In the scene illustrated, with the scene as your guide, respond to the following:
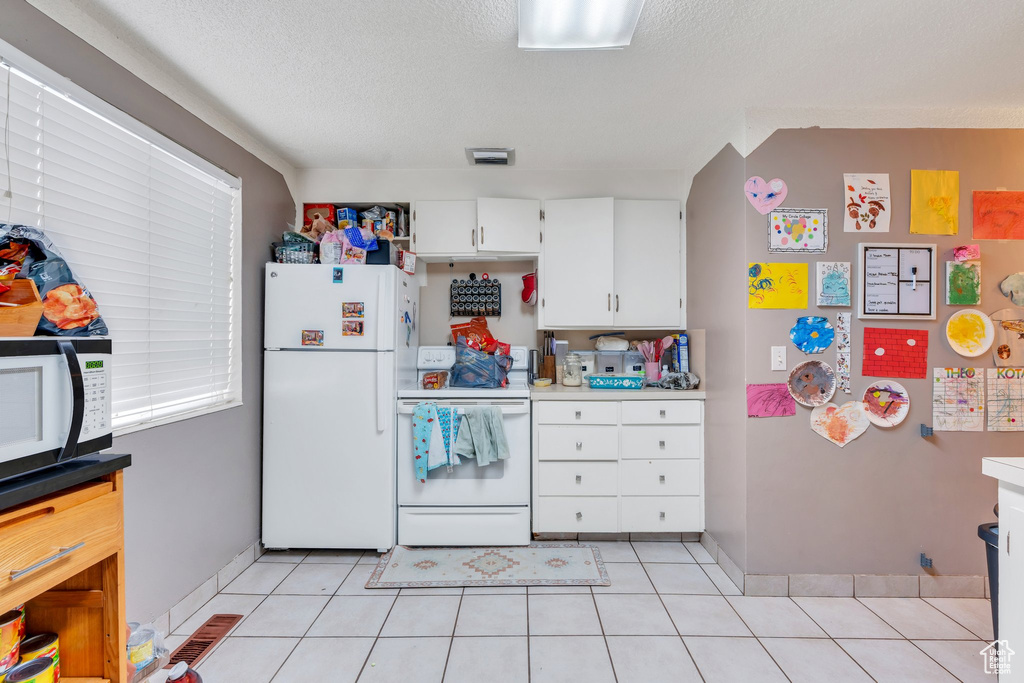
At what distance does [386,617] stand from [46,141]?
2170 millimetres

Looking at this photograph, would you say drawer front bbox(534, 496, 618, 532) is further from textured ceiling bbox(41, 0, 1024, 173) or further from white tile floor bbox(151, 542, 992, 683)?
textured ceiling bbox(41, 0, 1024, 173)

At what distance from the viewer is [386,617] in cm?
210

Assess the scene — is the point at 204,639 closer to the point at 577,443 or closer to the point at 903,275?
the point at 577,443

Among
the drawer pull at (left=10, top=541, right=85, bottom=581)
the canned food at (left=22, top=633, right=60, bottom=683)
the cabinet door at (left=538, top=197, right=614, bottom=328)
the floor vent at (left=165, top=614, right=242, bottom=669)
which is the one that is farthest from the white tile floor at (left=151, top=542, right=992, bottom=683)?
the cabinet door at (left=538, top=197, right=614, bottom=328)

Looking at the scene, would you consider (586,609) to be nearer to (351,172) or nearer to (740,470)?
(740,470)

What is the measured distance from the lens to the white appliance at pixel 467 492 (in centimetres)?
272

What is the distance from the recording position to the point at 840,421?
2.27 metres

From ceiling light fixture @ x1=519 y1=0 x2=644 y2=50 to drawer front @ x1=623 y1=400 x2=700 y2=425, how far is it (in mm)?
1845

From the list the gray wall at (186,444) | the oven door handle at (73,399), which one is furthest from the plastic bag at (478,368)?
the oven door handle at (73,399)

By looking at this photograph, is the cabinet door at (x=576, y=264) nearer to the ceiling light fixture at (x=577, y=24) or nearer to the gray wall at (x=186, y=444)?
the ceiling light fixture at (x=577, y=24)

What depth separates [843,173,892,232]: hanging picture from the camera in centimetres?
225

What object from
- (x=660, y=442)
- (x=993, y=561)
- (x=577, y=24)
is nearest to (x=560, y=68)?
(x=577, y=24)

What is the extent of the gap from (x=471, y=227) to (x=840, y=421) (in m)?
2.32

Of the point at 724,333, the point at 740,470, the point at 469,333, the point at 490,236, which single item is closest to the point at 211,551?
the point at 469,333
